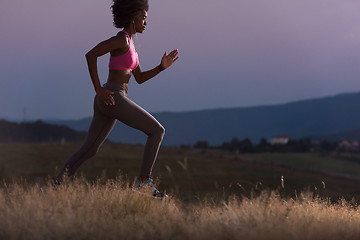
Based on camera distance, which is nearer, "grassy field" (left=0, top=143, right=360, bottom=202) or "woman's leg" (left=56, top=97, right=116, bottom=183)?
"woman's leg" (left=56, top=97, right=116, bottom=183)

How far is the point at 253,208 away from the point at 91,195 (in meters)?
1.88

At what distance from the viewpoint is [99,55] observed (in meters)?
5.17

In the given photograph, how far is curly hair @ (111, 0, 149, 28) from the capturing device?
Result: 5367 millimetres

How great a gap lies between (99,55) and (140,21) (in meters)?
0.69

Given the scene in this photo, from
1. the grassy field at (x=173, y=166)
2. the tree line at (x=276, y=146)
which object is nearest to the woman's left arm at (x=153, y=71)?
the grassy field at (x=173, y=166)

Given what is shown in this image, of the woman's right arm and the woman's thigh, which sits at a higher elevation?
the woman's right arm

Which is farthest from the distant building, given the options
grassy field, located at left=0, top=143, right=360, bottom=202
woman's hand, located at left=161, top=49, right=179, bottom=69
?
woman's hand, located at left=161, top=49, right=179, bottom=69

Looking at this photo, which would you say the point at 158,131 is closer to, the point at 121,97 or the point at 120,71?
the point at 121,97

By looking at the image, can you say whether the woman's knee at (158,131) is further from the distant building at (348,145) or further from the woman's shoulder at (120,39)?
the distant building at (348,145)

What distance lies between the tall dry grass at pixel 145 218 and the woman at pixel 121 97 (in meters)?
0.45

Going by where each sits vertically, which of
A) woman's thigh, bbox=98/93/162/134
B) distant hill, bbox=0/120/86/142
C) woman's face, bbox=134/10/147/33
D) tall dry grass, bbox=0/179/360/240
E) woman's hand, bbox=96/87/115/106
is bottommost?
distant hill, bbox=0/120/86/142

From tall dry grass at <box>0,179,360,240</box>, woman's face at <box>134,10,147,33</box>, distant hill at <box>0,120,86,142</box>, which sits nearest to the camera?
tall dry grass at <box>0,179,360,240</box>

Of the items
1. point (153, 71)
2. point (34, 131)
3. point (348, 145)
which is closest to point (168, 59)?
point (153, 71)

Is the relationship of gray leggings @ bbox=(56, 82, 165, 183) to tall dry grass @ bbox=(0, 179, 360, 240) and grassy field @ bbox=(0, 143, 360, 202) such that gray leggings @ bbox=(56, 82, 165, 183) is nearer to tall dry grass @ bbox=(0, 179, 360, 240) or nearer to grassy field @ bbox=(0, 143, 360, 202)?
tall dry grass @ bbox=(0, 179, 360, 240)
